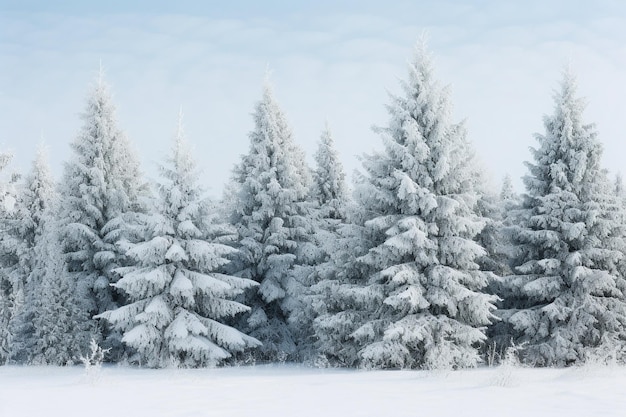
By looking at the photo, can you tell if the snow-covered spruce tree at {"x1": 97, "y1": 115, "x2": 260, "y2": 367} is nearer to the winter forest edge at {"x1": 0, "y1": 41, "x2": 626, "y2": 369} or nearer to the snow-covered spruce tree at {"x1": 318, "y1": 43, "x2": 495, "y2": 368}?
the winter forest edge at {"x1": 0, "y1": 41, "x2": 626, "y2": 369}

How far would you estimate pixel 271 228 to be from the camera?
28000 millimetres

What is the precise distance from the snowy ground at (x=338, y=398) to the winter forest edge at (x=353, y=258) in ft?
20.7

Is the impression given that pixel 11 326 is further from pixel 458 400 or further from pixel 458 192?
pixel 458 400

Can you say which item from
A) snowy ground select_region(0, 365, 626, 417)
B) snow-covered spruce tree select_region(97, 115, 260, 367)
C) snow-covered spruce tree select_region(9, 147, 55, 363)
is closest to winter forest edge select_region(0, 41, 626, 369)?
snow-covered spruce tree select_region(97, 115, 260, 367)

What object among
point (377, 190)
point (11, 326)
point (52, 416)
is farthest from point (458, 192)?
point (11, 326)

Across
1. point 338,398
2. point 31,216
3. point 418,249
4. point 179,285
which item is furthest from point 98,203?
point 338,398

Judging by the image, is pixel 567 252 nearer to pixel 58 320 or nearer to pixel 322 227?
Result: pixel 322 227

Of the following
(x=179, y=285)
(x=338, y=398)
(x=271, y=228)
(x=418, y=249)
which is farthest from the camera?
(x=271, y=228)

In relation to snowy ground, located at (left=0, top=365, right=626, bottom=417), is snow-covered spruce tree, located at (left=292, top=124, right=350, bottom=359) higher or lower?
higher

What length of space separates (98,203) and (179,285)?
790 centimetres

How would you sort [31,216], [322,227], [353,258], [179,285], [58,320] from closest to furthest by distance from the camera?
[353,258] < [179,285] < [58,320] < [322,227] < [31,216]

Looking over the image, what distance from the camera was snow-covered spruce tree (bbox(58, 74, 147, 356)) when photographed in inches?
1102

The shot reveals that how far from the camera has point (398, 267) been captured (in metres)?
21.1

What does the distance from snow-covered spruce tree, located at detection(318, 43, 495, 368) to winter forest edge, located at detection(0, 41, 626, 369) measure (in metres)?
0.07
